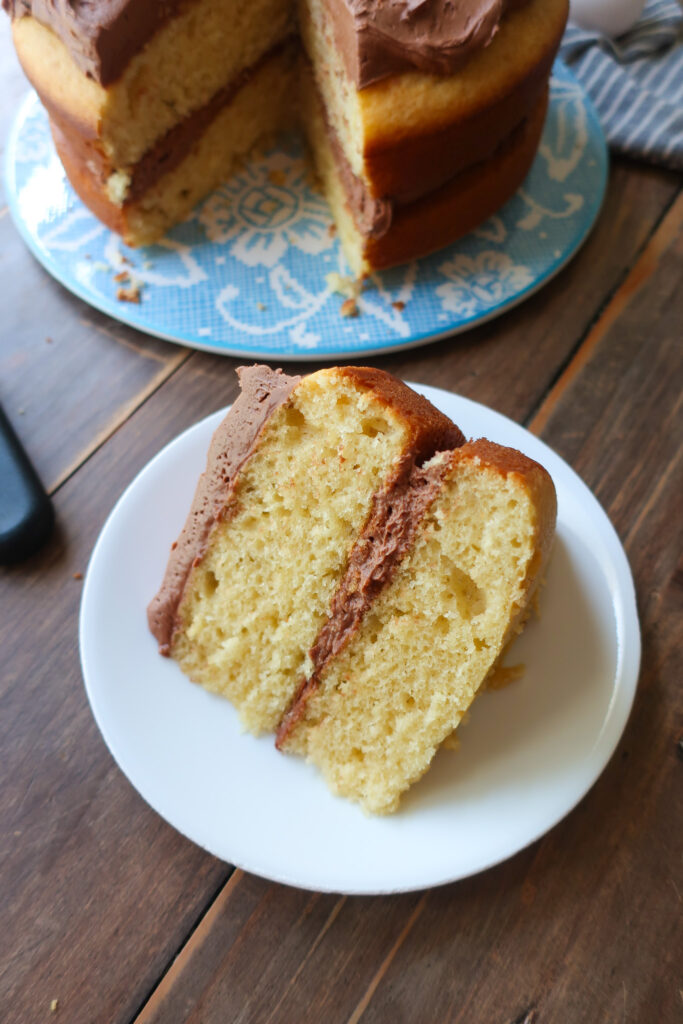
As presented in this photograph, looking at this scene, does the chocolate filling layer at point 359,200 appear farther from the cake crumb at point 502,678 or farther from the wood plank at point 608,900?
the cake crumb at point 502,678

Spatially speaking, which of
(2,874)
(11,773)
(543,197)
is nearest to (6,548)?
(11,773)

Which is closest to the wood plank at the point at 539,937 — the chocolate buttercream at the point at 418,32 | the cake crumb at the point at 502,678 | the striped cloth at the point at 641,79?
the cake crumb at the point at 502,678

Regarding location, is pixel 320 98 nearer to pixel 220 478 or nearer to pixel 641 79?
pixel 641 79

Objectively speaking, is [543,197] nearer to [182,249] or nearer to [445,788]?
[182,249]

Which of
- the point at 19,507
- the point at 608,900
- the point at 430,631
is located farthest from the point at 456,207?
the point at 608,900

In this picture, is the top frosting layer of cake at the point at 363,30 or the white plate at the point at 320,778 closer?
the white plate at the point at 320,778

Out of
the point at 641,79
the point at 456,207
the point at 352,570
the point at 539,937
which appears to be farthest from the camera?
the point at 641,79

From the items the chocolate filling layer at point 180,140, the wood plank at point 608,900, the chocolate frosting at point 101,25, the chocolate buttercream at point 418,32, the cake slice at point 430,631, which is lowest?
the wood plank at point 608,900
